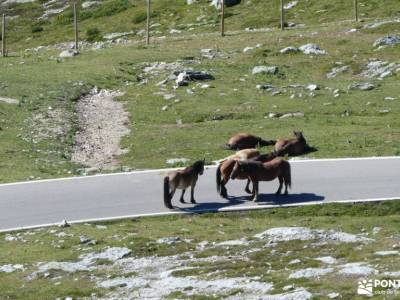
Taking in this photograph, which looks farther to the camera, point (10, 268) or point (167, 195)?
point (167, 195)

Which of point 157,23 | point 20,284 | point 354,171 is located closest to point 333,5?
point 157,23

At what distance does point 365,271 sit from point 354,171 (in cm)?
1178

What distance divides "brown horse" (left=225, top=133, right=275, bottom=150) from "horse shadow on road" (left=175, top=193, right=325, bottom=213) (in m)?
6.67

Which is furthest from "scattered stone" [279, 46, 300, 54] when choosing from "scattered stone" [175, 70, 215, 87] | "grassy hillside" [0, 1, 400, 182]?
"scattered stone" [175, 70, 215, 87]

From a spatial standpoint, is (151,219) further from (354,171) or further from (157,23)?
(157,23)

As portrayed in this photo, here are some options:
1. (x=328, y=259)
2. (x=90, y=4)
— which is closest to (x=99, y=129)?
(x=328, y=259)

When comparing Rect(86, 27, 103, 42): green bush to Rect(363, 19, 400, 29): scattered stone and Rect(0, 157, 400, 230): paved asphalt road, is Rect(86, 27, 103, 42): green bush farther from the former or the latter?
Rect(0, 157, 400, 230): paved asphalt road

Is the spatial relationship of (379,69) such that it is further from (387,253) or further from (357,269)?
(357,269)

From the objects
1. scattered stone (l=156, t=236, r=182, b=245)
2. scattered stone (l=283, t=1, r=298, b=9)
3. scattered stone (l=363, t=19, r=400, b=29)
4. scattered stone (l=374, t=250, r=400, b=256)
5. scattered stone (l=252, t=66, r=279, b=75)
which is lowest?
scattered stone (l=374, t=250, r=400, b=256)

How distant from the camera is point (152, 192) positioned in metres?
31.8

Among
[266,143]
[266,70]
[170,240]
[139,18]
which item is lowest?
[170,240]

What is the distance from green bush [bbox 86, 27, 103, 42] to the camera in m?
80.7

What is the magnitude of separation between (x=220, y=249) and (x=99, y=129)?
735 inches

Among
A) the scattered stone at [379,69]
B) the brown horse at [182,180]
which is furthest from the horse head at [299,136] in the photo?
the scattered stone at [379,69]
